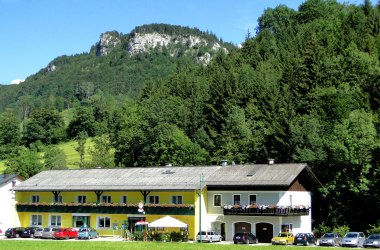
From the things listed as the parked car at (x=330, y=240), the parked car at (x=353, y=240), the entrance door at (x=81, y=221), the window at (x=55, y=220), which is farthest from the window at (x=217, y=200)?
the window at (x=55, y=220)

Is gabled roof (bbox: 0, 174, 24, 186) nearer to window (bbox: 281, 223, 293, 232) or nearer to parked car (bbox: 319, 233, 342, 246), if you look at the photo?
window (bbox: 281, 223, 293, 232)

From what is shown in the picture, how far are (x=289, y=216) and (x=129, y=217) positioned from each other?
1717 cm

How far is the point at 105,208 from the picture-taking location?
219 ft

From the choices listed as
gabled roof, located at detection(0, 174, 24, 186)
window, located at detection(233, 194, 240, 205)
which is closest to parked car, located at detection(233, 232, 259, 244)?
window, located at detection(233, 194, 240, 205)

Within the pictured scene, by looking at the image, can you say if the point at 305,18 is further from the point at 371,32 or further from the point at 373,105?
the point at 373,105

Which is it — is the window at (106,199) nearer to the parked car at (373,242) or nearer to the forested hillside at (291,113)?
the forested hillside at (291,113)

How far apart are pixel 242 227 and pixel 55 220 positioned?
896 inches

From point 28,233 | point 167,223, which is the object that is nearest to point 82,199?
point 28,233

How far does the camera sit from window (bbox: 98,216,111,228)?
67025 mm

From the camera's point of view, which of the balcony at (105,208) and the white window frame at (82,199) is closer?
the balcony at (105,208)

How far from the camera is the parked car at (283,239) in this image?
53656mm

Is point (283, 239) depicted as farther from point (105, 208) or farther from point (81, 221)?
point (81, 221)

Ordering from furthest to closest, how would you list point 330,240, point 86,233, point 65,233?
point 86,233, point 65,233, point 330,240

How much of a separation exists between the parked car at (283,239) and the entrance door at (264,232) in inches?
135
